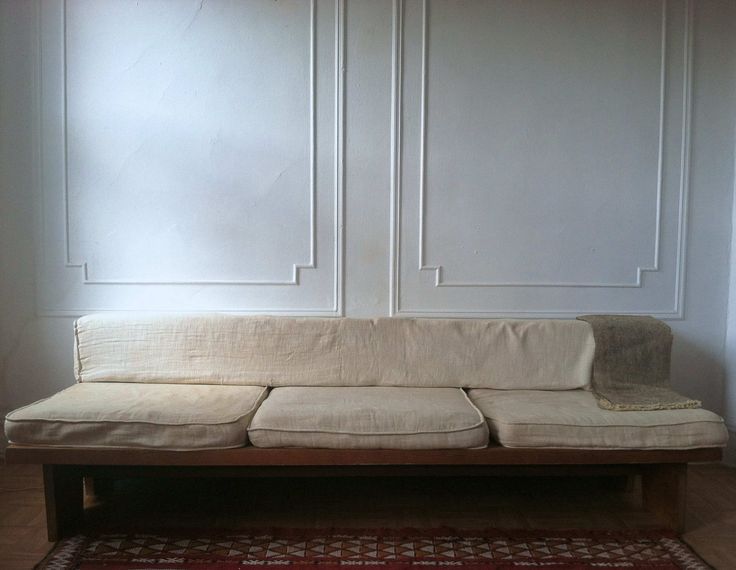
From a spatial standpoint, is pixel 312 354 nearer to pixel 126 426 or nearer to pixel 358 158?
pixel 126 426

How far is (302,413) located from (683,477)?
5.10 ft

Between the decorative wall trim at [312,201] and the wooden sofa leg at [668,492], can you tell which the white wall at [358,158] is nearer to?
the decorative wall trim at [312,201]

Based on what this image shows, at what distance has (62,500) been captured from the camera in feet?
7.33

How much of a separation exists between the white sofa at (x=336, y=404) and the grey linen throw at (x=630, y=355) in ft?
0.21

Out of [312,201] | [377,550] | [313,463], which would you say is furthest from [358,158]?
[377,550]

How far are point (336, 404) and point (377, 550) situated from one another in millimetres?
564

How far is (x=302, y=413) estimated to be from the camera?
2.23 metres

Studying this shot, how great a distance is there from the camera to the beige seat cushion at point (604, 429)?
222 centimetres

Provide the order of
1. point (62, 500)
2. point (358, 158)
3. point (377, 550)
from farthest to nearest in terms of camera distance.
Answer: point (358, 158), point (62, 500), point (377, 550)

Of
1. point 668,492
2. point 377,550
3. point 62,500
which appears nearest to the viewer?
point 377,550

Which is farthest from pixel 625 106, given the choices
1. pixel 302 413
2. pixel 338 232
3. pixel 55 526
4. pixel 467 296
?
pixel 55 526

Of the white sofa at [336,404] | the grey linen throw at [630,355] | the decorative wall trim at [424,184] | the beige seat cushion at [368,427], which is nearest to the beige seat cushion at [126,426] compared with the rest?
the white sofa at [336,404]

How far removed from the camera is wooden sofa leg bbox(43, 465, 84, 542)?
→ 2.20 metres

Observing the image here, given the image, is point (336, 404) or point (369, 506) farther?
point (369, 506)
